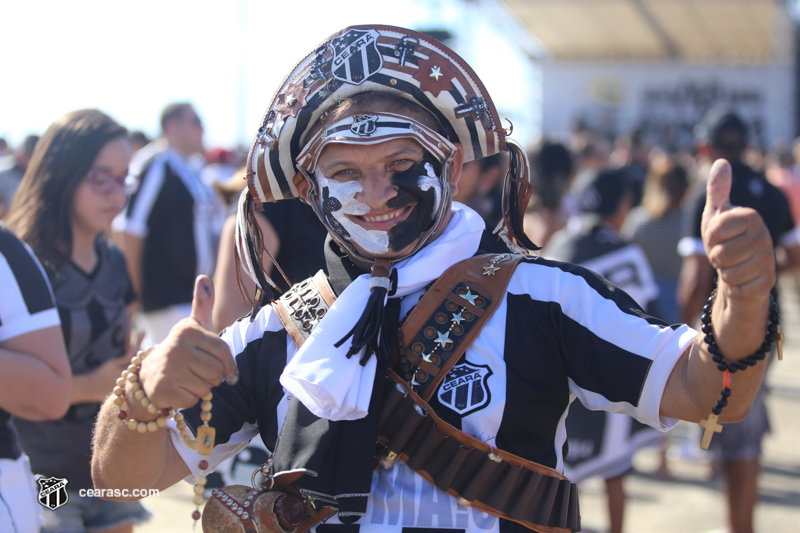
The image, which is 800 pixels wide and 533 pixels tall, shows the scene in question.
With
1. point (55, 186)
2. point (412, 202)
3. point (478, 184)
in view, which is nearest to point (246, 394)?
point (412, 202)

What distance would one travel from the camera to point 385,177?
1822mm

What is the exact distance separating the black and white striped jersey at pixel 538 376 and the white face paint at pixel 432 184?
0.25m

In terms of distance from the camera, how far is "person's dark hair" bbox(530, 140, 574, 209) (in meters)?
4.78

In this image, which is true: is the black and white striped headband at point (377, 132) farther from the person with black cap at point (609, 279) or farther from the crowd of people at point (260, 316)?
the person with black cap at point (609, 279)

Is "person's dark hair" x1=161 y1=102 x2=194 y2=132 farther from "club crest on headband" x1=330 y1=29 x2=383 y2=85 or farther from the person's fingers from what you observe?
the person's fingers

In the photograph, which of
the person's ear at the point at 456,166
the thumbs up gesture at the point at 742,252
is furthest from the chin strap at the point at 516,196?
the thumbs up gesture at the point at 742,252

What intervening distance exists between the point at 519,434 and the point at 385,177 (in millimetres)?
646

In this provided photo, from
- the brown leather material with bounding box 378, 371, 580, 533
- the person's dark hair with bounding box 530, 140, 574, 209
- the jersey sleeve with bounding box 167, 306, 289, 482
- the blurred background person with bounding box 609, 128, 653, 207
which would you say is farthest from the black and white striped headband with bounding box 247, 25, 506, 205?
the blurred background person with bounding box 609, 128, 653, 207

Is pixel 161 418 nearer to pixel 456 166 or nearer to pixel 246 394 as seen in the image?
pixel 246 394

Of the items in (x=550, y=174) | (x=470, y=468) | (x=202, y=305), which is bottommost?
(x=470, y=468)

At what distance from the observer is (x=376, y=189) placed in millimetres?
1811

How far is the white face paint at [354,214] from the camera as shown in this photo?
1820 millimetres

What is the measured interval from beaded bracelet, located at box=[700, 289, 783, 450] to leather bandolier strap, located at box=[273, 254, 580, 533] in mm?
352

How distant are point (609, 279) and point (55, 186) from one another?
2.62 m
